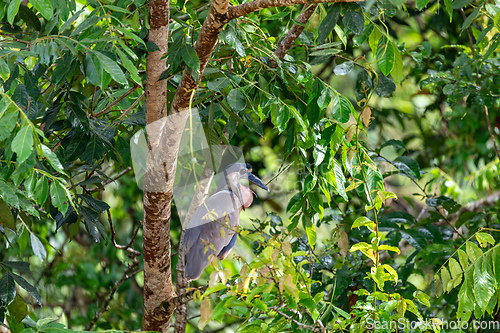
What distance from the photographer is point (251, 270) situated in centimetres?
106

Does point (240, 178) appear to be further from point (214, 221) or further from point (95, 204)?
point (95, 204)

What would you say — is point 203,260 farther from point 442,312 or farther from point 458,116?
point 458,116

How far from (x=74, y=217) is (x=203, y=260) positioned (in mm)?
980

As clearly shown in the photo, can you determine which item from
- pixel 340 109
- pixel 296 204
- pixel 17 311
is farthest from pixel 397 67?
pixel 17 311

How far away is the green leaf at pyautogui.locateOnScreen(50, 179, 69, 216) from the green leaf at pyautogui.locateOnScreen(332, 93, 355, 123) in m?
0.82

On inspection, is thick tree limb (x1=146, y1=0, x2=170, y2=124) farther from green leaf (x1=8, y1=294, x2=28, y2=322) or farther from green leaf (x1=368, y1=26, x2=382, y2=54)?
green leaf (x1=8, y1=294, x2=28, y2=322)

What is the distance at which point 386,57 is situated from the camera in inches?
51.2

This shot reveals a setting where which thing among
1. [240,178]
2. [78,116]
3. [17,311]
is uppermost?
[78,116]

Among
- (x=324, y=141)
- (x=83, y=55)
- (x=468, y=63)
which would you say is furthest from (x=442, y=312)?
(x=83, y=55)

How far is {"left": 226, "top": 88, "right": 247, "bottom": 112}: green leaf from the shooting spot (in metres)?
1.12

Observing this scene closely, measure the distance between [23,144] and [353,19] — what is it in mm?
905

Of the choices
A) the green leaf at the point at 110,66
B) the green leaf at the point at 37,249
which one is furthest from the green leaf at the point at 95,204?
the green leaf at the point at 110,66

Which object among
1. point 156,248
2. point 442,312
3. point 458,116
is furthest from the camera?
point 458,116

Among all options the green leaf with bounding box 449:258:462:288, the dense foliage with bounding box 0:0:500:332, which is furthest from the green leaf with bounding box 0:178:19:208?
the green leaf with bounding box 449:258:462:288
